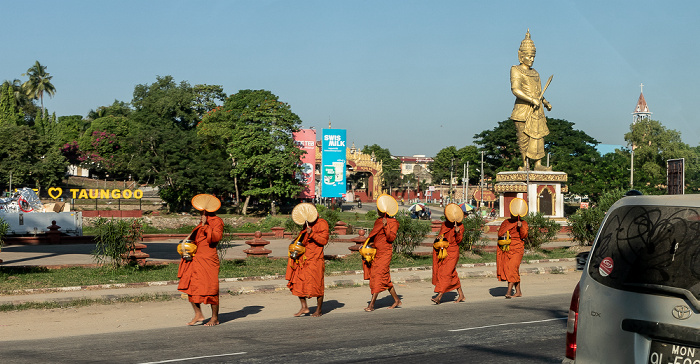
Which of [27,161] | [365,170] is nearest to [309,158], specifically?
[27,161]

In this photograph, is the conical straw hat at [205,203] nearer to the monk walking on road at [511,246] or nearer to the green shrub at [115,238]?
the monk walking on road at [511,246]

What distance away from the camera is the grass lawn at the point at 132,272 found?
15.9 metres

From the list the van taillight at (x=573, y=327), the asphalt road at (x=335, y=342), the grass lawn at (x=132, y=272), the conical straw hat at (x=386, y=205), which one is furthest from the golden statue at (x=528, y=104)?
the van taillight at (x=573, y=327)

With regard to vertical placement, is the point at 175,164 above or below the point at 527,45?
below

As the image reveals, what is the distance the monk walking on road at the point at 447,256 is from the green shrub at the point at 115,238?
801 cm

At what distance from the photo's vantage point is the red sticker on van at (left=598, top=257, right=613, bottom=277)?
15.3ft

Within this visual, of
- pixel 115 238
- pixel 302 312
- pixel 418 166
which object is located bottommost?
pixel 302 312

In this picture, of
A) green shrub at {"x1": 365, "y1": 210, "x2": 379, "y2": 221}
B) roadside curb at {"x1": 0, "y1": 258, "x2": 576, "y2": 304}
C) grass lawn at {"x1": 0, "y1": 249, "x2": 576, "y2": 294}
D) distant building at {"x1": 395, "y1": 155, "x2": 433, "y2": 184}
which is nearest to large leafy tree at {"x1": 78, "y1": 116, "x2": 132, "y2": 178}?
green shrub at {"x1": 365, "y1": 210, "x2": 379, "y2": 221}

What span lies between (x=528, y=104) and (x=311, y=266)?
3397cm

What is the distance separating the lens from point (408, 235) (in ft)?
76.1

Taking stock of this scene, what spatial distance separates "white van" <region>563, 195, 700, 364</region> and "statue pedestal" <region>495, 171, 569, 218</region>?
38678 mm

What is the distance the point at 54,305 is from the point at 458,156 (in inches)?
5279

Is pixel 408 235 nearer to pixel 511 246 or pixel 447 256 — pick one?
pixel 511 246

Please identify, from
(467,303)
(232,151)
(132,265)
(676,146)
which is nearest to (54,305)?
(132,265)
